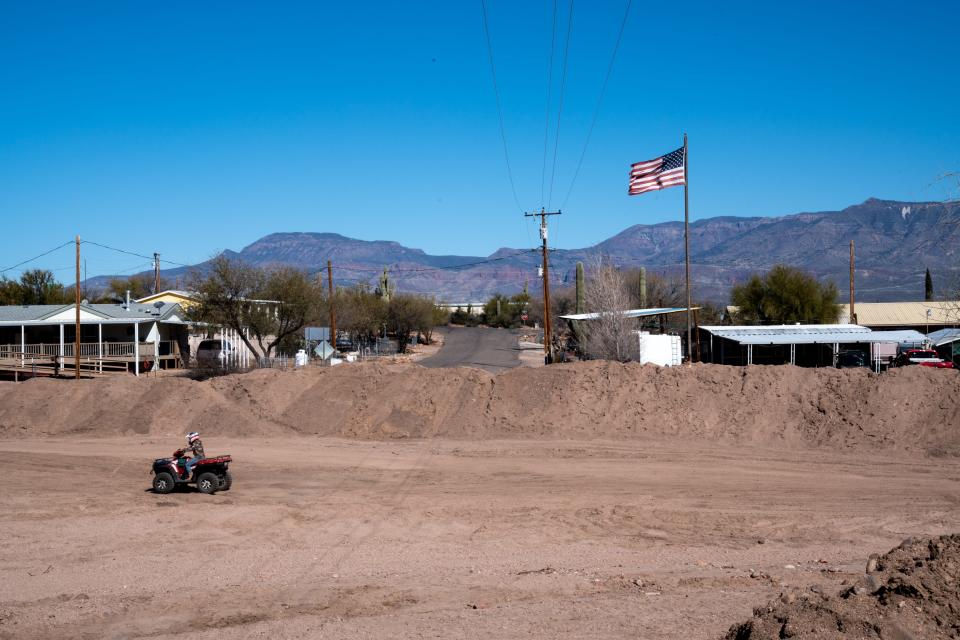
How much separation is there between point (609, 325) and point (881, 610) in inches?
1296

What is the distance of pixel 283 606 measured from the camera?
1002 centimetres

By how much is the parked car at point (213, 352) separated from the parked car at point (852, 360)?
34.5 metres

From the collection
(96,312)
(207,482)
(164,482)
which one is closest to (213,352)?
(96,312)

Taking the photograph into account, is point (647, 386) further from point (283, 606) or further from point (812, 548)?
point (283, 606)

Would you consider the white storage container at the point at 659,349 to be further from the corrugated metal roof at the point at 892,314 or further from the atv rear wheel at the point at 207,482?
the corrugated metal roof at the point at 892,314

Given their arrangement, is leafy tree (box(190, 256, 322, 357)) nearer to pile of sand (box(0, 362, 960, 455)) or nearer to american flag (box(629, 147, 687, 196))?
pile of sand (box(0, 362, 960, 455))

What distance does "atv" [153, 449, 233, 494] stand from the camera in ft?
56.2

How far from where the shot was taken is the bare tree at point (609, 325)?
39.0 m

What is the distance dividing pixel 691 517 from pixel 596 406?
35.8ft

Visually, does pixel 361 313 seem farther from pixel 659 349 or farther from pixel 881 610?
pixel 881 610

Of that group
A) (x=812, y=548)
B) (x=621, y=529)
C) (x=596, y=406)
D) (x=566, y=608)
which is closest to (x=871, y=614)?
(x=566, y=608)

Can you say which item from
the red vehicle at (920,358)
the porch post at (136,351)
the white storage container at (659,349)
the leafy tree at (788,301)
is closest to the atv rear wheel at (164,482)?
the white storage container at (659,349)

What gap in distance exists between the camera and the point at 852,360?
41625 millimetres

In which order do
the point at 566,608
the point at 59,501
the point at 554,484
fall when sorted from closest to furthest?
the point at 566,608
the point at 59,501
the point at 554,484
